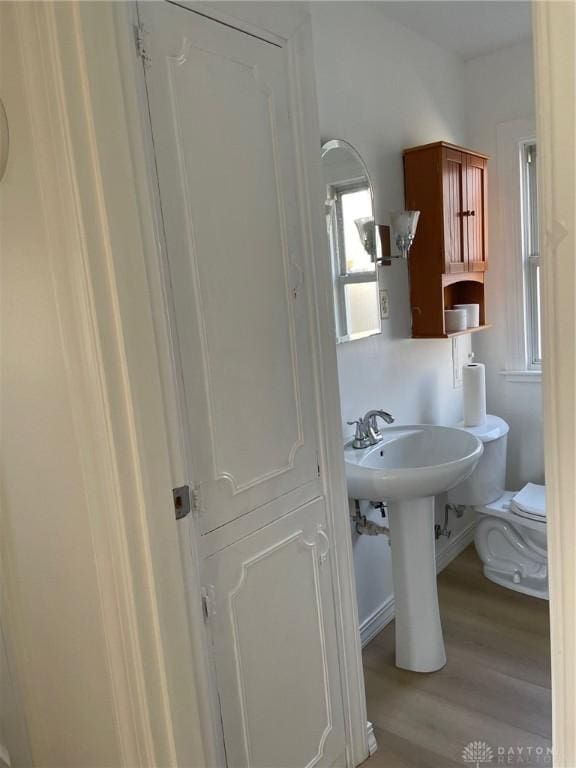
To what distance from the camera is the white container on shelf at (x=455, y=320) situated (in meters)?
2.65

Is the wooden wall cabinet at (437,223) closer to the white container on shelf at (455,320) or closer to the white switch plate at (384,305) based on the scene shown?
the white container on shelf at (455,320)

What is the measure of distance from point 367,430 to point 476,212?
4.20 ft

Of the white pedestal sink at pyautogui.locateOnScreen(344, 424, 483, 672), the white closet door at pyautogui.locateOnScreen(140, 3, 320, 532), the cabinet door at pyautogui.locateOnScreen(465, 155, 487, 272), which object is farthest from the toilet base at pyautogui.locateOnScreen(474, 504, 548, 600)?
the white closet door at pyautogui.locateOnScreen(140, 3, 320, 532)

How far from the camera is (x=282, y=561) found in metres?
1.54

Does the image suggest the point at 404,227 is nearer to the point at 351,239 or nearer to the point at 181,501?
the point at 351,239

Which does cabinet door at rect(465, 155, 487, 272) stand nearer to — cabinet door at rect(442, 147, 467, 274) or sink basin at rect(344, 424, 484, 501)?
cabinet door at rect(442, 147, 467, 274)

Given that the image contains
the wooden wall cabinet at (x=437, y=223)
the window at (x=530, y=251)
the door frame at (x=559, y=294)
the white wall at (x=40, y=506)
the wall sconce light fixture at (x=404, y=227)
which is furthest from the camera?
the window at (x=530, y=251)

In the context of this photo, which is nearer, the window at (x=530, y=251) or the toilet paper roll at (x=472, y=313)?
the toilet paper roll at (x=472, y=313)

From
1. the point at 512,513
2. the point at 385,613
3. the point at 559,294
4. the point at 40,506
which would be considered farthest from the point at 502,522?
the point at 559,294

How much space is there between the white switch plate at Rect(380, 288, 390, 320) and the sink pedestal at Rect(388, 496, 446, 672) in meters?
0.77

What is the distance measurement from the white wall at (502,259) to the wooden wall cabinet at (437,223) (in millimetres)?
319

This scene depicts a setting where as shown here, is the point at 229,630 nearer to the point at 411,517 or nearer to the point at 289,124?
the point at 411,517

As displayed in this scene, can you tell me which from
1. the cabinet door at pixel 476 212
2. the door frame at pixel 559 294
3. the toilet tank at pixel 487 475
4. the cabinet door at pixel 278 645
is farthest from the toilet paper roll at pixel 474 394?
the door frame at pixel 559 294

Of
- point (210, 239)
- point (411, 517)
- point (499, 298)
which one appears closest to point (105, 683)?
point (210, 239)
